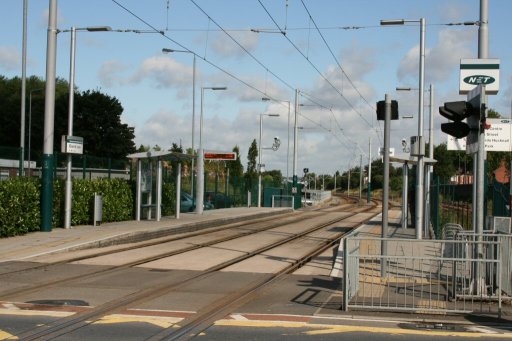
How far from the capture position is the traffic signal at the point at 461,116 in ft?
37.1

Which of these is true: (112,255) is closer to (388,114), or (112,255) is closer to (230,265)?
(230,265)

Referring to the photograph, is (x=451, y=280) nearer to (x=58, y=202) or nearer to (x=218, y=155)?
(x=58, y=202)

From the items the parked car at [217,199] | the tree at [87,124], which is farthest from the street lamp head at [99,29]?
the tree at [87,124]

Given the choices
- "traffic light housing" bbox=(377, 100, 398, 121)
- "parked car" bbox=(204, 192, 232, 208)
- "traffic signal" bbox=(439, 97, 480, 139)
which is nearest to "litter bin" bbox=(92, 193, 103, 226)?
"traffic light housing" bbox=(377, 100, 398, 121)

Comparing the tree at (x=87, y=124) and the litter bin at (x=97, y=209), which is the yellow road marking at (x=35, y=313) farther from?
the tree at (x=87, y=124)

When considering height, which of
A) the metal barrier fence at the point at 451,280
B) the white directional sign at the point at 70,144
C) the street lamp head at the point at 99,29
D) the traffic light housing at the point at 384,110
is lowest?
the metal barrier fence at the point at 451,280

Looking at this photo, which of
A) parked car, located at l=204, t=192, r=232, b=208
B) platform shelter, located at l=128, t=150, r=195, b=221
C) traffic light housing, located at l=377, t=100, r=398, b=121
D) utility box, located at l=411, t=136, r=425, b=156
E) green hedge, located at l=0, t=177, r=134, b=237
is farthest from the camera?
parked car, located at l=204, t=192, r=232, b=208

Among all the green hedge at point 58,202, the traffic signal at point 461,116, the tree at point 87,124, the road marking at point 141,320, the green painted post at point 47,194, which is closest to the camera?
the road marking at point 141,320

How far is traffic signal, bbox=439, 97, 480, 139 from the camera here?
1131 cm

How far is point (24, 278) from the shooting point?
42.8 feet

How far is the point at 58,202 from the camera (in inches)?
915

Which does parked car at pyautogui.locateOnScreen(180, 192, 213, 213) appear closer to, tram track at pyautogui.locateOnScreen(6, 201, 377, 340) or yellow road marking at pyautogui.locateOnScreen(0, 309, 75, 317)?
tram track at pyautogui.locateOnScreen(6, 201, 377, 340)

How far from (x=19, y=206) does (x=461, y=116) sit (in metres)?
13.7

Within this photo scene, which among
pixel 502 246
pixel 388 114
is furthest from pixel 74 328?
pixel 388 114
